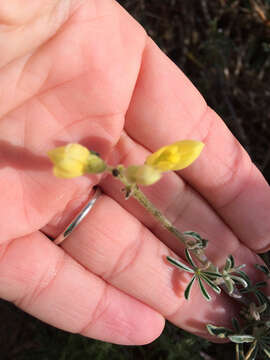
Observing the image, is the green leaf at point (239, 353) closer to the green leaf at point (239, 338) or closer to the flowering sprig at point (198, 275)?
the green leaf at point (239, 338)

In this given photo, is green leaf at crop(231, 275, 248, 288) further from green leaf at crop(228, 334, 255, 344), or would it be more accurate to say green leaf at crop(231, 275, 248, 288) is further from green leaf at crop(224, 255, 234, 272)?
green leaf at crop(228, 334, 255, 344)

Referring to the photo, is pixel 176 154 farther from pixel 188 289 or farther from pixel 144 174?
pixel 188 289

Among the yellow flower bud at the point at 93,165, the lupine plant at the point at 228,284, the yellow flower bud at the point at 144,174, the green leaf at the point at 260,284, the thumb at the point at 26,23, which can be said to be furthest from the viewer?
the green leaf at the point at 260,284

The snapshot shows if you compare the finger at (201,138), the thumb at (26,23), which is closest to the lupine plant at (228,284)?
the finger at (201,138)

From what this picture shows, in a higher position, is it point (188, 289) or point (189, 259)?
point (189, 259)

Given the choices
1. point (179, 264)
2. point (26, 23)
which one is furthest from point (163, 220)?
point (26, 23)
